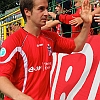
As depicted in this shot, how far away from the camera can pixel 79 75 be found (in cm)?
423

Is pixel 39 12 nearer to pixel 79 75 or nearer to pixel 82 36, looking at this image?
pixel 82 36

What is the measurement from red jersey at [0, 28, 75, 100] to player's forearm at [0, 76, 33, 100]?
85 mm

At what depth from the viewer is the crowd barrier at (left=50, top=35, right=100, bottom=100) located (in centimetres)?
393

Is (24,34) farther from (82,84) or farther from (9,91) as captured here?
(82,84)

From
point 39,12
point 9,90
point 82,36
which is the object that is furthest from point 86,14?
point 9,90

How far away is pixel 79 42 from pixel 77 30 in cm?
157

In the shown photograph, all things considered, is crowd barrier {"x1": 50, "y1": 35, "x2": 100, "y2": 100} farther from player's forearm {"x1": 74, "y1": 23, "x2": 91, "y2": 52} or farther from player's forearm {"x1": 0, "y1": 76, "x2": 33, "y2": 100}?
player's forearm {"x1": 0, "y1": 76, "x2": 33, "y2": 100}

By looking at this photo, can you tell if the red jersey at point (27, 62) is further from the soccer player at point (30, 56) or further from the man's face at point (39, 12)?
the man's face at point (39, 12)

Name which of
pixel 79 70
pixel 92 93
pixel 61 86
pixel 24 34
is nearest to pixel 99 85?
pixel 92 93

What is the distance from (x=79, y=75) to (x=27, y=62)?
1.49 m

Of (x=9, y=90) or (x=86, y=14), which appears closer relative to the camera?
(x=9, y=90)

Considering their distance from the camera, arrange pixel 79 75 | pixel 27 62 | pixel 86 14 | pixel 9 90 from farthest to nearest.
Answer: pixel 79 75 < pixel 86 14 < pixel 27 62 < pixel 9 90

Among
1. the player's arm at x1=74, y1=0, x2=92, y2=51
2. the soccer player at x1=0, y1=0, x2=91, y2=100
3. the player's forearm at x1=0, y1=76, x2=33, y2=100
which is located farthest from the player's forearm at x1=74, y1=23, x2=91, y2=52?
the player's forearm at x1=0, y1=76, x2=33, y2=100

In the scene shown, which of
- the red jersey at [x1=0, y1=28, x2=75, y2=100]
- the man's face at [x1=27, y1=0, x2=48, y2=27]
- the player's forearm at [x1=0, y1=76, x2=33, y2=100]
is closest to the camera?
the player's forearm at [x1=0, y1=76, x2=33, y2=100]
